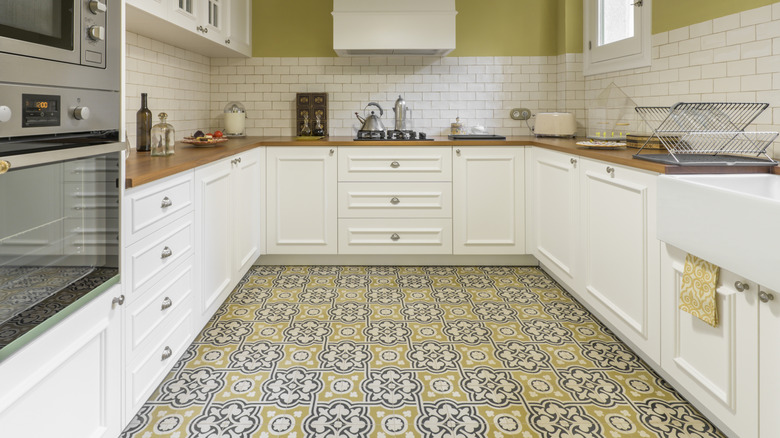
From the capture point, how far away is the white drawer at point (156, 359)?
1.78 meters

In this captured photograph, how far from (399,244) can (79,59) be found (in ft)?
9.19

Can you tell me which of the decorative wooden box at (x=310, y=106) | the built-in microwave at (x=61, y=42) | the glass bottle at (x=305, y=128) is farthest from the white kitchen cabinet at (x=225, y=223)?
the built-in microwave at (x=61, y=42)

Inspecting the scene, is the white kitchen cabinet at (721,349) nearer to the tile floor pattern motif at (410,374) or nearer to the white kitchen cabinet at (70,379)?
the tile floor pattern motif at (410,374)

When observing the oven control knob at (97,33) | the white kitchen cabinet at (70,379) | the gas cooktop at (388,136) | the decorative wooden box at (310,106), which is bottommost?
the white kitchen cabinet at (70,379)

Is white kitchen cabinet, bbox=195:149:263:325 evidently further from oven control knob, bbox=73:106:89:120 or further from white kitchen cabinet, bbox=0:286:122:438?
oven control knob, bbox=73:106:89:120

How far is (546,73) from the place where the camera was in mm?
4500

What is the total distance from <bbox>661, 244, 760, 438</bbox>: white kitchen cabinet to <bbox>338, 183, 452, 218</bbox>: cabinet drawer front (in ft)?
6.57

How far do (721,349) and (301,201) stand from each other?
2804 mm

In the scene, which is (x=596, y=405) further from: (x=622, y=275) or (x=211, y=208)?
(x=211, y=208)

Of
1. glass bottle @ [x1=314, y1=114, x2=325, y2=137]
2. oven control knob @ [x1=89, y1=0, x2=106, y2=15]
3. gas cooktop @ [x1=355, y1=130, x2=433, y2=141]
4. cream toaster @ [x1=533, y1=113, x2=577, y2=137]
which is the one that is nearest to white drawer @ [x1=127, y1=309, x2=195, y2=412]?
oven control knob @ [x1=89, y1=0, x2=106, y2=15]

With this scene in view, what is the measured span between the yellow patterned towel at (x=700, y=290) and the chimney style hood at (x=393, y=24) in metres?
2.69

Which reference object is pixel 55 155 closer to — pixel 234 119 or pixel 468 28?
pixel 234 119

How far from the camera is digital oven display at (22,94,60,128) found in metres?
1.17

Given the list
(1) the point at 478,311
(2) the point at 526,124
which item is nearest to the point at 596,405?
(1) the point at 478,311
